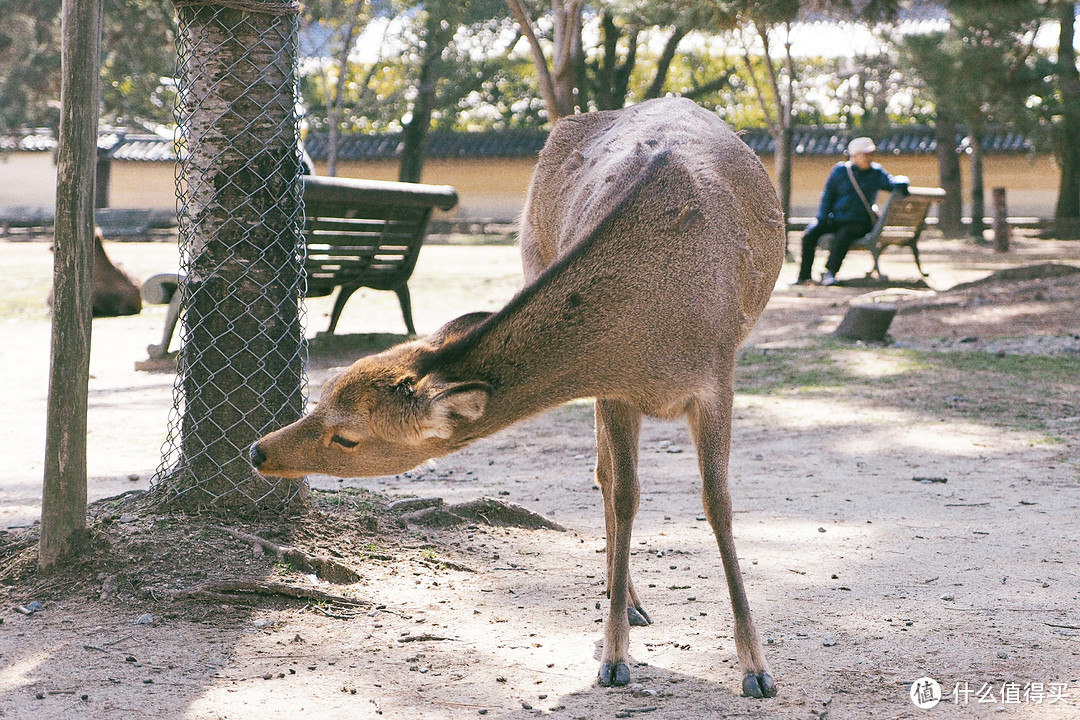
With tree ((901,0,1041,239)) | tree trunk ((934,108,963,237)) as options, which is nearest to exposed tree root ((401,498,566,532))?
tree ((901,0,1041,239))

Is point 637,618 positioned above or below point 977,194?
below

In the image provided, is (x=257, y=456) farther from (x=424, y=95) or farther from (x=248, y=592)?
(x=424, y=95)

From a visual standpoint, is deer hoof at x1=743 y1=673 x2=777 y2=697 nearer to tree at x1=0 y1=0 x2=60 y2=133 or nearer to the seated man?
the seated man

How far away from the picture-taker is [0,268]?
17.1 metres

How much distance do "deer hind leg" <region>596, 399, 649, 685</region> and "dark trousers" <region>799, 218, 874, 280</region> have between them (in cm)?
1101

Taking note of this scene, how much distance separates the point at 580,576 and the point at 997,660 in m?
1.52

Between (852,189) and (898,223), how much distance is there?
1.35 m

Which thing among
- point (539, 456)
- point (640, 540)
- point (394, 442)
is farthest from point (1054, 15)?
point (394, 442)

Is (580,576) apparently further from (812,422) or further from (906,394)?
(906,394)

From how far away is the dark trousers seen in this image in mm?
14141

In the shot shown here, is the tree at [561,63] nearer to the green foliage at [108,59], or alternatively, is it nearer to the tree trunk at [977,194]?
the tree trunk at [977,194]

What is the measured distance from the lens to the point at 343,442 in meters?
3.24

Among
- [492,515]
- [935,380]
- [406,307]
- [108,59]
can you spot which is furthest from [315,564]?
[108,59]

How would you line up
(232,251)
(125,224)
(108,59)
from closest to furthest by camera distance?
(232,251) < (125,224) < (108,59)
